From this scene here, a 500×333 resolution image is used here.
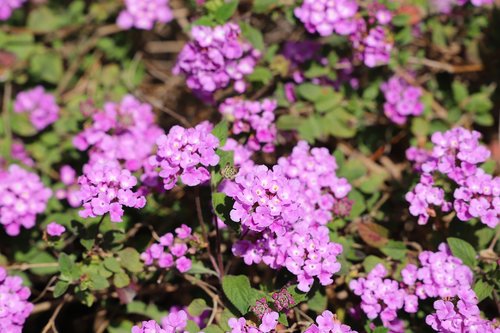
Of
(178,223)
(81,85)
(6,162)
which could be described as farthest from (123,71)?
(178,223)

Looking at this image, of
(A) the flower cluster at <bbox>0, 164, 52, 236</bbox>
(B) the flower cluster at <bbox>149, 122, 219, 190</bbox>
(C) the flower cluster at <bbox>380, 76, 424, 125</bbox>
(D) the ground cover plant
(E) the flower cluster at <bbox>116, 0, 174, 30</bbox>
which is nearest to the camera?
(B) the flower cluster at <bbox>149, 122, 219, 190</bbox>

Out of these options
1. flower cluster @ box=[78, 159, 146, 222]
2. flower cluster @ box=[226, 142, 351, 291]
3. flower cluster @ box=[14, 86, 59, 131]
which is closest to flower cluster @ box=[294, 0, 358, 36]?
flower cluster @ box=[226, 142, 351, 291]

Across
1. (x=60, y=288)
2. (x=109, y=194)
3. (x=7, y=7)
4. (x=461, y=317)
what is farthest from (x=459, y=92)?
(x=7, y=7)

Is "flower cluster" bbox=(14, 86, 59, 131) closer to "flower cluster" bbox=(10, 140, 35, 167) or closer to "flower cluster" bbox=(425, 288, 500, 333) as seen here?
"flower cluster" bbox=(10, 140, 35, 167)

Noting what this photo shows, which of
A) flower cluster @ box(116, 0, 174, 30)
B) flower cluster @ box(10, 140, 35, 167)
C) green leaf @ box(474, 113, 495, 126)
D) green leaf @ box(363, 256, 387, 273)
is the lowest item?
flower cluster @ box(10, 140, 35, 167)

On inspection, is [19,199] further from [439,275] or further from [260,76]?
[439,275]

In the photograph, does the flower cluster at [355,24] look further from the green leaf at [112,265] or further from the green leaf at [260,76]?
the green leaf at [112,265]
